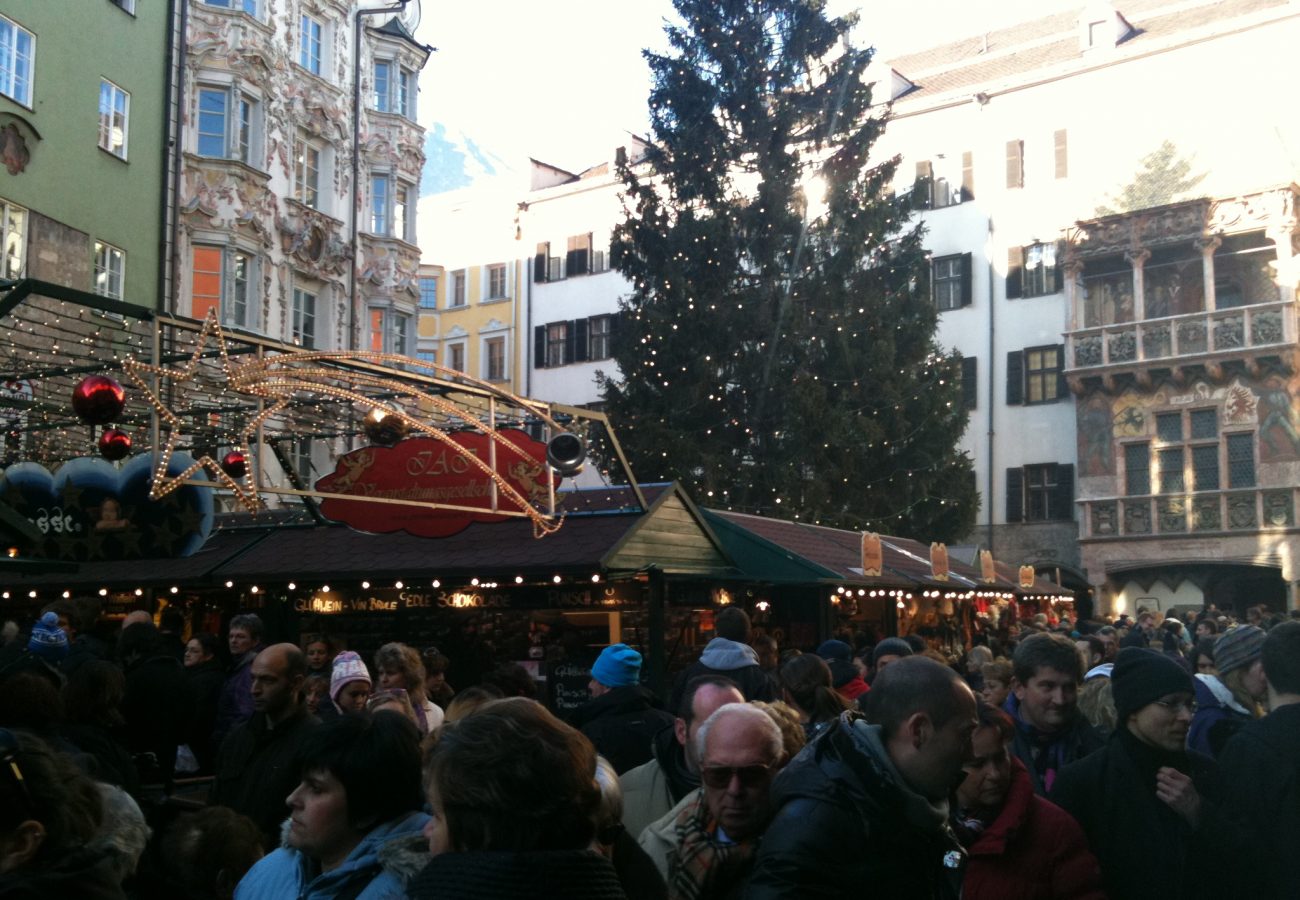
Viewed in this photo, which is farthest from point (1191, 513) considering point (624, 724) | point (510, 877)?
point (510, 877)

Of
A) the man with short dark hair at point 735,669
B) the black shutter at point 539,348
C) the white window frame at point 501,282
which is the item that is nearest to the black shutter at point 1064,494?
the black shutter at point 539,348

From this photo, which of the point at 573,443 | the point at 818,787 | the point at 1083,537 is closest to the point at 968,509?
the point at 1083,537

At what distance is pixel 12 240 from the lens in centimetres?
1984

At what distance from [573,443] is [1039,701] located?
7.23 metres

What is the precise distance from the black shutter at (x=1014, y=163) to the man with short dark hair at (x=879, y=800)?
122 feet

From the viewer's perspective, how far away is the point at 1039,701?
5.46m

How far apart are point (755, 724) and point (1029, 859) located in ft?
3.43

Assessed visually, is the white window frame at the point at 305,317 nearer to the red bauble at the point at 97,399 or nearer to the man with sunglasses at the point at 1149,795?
the red bauble at the point at 97,399

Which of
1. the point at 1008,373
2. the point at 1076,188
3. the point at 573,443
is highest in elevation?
the point at 1076,188

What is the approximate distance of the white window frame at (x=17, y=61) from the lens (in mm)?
19906

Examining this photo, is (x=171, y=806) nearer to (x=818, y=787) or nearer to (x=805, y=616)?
(x=818, y=787)

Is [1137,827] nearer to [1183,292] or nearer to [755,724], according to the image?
[755,724]

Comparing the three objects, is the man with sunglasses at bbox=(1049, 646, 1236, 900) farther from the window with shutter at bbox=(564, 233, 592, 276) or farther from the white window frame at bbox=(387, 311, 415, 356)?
the window with shutter at bbox=(564, 233, 592, 276)

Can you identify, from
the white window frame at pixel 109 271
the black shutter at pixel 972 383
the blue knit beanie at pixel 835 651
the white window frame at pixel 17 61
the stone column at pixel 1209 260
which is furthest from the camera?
the black shutter at pixel 972 383
